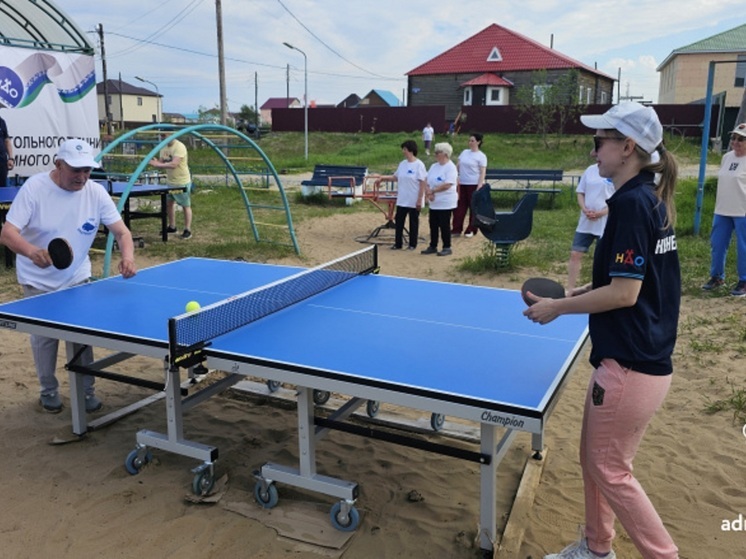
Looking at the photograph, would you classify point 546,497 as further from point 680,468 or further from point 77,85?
point 77,85

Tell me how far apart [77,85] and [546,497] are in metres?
13.1

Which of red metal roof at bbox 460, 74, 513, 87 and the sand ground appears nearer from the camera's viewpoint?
the sand ground

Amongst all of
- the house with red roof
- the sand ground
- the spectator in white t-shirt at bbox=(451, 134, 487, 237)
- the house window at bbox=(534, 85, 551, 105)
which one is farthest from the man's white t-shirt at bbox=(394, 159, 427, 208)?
the house with red roof

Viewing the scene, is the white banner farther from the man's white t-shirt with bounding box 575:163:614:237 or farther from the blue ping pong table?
the man's white t-shirt with bounding box 575:163:614:237

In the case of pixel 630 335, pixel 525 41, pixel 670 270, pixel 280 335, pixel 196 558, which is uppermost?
pixel 525 41

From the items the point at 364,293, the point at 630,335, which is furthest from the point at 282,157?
the point at 630,335

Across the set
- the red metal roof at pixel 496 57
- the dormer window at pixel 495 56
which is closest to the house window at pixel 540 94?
the red metal roof at pixel 496 57

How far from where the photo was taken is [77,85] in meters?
13.7

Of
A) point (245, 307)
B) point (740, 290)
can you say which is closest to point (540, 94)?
point (740, 290)

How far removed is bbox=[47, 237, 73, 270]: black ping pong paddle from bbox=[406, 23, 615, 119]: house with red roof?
142ft

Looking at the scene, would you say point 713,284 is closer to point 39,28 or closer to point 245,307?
point 245,307

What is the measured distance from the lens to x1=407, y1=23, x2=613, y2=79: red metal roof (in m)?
46.3

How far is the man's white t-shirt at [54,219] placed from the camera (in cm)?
424

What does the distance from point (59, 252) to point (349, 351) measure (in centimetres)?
213
